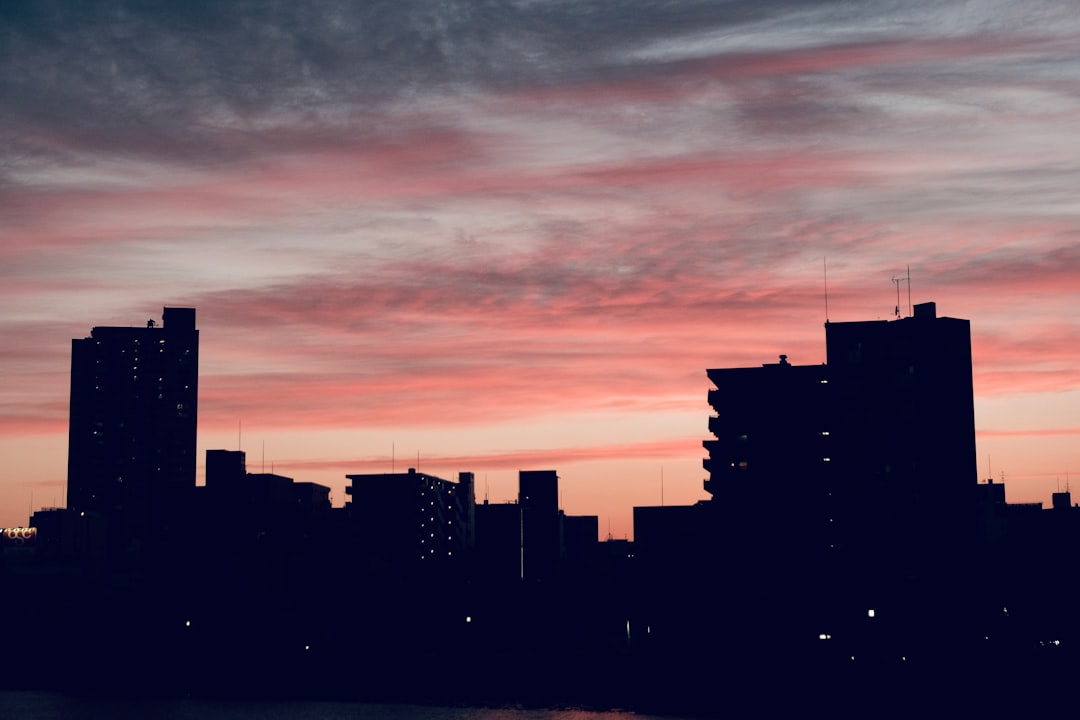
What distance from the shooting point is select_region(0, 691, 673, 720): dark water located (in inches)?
6407

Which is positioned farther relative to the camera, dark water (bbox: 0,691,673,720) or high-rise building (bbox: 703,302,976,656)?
dark water (bbox: 0,691,673,720)

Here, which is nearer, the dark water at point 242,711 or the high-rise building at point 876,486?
the high-rise building at point 876,486

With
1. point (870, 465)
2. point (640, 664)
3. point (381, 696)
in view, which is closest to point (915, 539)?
point (870, 465)

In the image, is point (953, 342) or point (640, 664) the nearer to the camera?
point (953, 342)

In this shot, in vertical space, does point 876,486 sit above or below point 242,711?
above

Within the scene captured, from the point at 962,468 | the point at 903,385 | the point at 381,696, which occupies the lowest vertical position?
the point at 381,696

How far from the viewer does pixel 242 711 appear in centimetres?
17838

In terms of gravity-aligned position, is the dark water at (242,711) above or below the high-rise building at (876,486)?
below

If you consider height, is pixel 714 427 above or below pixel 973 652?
above

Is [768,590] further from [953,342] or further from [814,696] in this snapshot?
[953,342]

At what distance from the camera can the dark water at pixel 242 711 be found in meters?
163

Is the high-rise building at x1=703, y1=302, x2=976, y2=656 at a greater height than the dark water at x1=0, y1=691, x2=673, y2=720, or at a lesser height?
greater

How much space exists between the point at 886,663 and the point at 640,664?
39389mm

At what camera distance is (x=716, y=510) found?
185m
